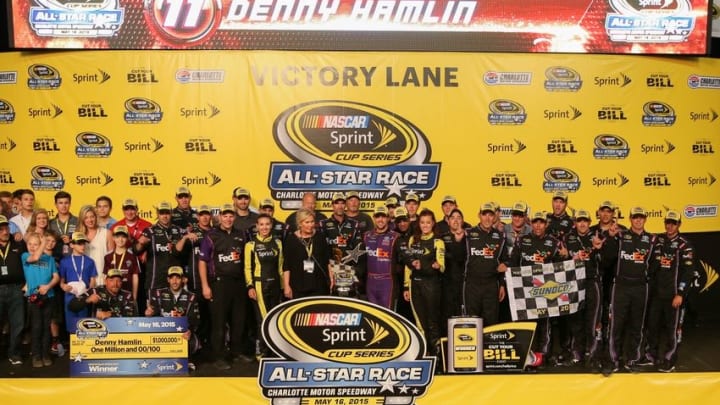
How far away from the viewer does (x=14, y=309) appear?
6.73 meters

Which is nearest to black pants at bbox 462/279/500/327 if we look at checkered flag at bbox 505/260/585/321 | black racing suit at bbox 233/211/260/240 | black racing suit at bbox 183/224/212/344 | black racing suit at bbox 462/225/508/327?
black racing suit at bbox 462/225/508/327

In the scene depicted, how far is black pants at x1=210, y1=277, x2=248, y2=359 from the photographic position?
6.57m

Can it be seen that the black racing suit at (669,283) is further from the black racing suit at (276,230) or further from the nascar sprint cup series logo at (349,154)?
the black racing suit at (276,230)

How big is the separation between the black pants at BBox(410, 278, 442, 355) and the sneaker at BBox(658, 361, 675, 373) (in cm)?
228

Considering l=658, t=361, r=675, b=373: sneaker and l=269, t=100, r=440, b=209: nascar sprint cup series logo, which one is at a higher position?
l=269, t=100, r=440, b=209: nascar sprint cup series logo

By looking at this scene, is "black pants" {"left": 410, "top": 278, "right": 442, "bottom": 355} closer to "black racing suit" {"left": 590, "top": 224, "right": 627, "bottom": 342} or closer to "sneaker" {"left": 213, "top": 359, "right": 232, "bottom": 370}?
"black racing suit" {"left": 590, "top": 224, "right": 627, "bottom": 342}

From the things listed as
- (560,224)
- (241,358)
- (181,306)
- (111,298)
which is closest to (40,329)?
(111,298)

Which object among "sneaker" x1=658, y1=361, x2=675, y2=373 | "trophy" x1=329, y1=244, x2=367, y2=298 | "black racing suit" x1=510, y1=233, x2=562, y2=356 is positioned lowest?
"sneaker" x1=658, y1=361, x2=675, y2=373

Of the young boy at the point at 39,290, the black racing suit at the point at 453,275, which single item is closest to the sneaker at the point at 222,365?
the young boy at the point at 39,290

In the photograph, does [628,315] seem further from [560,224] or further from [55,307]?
[55,307]

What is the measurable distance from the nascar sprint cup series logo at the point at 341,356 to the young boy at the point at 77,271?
2339 millimetres

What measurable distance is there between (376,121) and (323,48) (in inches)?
45.4

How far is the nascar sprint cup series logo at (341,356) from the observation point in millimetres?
5633

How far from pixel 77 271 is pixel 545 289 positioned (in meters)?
4.90
